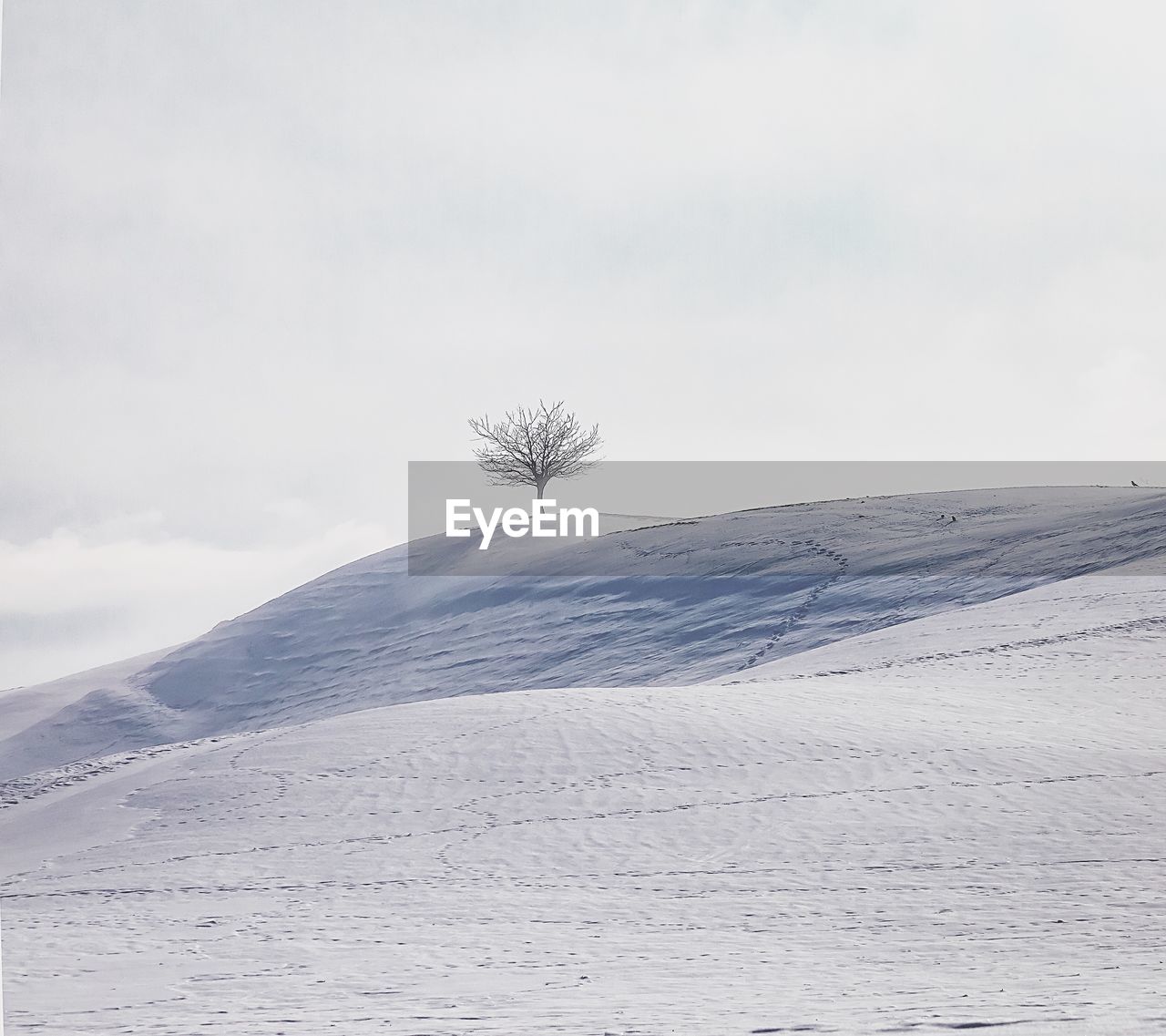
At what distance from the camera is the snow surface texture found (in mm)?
6133

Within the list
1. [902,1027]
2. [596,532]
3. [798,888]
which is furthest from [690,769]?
[596,532]

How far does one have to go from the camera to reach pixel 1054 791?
408 inches

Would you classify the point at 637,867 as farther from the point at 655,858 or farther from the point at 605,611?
the point at 605,611

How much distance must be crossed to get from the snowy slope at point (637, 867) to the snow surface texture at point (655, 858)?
4 cm

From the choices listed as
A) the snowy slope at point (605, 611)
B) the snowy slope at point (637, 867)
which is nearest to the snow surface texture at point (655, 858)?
the snowy slope at point (637, 867)

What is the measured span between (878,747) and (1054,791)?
195cm

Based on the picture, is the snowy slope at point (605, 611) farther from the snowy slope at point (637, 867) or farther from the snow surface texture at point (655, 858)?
the snowy slope at point (637, 867)

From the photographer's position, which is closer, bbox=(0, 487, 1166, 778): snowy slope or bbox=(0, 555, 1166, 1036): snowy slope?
bbox=(0, 555, 1166, 1036): snowy slope

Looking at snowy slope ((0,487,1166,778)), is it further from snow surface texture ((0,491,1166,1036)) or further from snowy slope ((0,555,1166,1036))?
snowy slope ((0,555,1166,1036))

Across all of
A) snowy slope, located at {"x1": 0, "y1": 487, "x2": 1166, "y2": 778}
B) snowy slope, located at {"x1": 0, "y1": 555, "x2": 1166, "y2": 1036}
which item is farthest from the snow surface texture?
snowy slope, located at {"x1": 0, "y1": 487, "x2": 1166, "y2": 778}

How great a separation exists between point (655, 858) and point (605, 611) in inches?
749

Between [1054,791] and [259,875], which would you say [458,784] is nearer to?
[259,875]

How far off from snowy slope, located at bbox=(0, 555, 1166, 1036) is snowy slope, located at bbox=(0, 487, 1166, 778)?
7475mm

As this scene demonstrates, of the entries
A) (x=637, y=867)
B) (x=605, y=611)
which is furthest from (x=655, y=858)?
(x=605, y=611)
